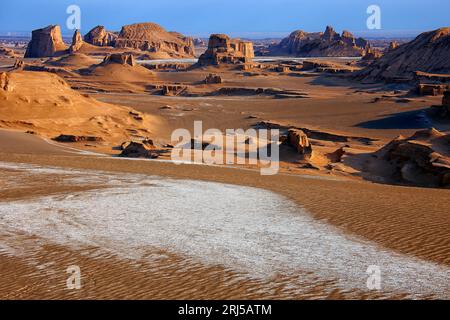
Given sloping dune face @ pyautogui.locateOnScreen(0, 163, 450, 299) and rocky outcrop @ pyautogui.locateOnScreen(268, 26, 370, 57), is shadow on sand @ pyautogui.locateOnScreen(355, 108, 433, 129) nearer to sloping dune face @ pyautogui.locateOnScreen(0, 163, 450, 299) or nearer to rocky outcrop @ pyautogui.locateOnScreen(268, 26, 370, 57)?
sloping dune face @ pyautogui.locateOnScreen(0, 163, 450, 299)

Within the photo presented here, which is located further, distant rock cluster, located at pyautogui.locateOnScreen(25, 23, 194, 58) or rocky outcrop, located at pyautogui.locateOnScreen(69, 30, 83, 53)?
distant rock cluster, located at pyautogui.locateOnScreen(25, 23, 194, 58)

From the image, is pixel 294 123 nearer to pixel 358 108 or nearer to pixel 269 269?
pixel 358 108

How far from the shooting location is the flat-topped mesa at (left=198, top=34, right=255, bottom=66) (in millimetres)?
92938

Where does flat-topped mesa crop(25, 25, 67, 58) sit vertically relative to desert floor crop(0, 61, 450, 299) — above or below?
above

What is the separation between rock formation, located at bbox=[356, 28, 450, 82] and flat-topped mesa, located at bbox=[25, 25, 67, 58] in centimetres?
6713

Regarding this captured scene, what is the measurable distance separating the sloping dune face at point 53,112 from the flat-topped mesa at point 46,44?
8038cm

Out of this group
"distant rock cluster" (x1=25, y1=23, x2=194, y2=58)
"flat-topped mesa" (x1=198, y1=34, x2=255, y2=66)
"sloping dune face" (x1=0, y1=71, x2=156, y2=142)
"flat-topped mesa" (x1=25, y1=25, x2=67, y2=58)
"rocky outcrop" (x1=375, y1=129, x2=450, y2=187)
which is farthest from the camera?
"distant rock cluster" (x1=25, y1=23, x2=194, y2=58)

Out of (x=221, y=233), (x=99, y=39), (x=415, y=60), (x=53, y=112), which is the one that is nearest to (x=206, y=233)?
(x=221, y=233)

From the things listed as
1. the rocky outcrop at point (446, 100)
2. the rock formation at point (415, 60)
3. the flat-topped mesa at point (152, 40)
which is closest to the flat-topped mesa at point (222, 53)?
the rock formation at point (415, 60)

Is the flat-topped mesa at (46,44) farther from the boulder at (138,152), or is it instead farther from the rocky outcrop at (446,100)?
the boulder at (138,152)

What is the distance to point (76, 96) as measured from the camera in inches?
1533

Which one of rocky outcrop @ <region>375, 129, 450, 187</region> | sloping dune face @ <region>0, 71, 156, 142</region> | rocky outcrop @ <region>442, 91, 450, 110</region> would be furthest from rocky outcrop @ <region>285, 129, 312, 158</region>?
rocky outcrop @ <region>442, 91, 450, 110</region>

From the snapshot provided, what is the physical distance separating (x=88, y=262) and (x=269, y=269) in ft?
8.68
